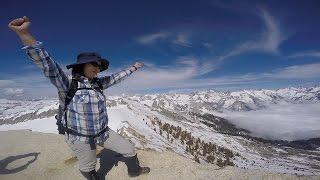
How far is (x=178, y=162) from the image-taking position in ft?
51.9

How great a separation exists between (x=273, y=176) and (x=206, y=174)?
257cm

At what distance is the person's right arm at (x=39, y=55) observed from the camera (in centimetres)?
778

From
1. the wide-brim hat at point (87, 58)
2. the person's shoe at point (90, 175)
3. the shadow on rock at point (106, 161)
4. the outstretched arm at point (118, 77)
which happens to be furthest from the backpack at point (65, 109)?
the shadow on rock at point (106, 161)

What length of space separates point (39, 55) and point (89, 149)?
364cm

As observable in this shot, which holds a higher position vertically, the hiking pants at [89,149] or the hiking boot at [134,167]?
the hiking pants at [89,149]

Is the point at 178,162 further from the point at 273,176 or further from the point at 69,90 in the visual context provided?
the point at 69,90

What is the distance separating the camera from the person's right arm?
7780mm

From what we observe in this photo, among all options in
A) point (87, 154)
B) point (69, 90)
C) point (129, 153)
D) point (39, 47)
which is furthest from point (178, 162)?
point (39, 47)

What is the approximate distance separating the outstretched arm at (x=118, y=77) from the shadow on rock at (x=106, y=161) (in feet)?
14.6

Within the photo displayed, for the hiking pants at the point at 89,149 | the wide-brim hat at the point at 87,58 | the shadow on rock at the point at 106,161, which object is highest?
the wide-brim hat at the point at 87,58

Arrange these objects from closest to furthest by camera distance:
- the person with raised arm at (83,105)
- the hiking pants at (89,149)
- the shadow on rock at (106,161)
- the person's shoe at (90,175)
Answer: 1. the person with raised arm at (83,105)
2. the hiking pants at (89,149)
3. the person's shoe at (90,175)
4. the shadow on rock at (106,161)

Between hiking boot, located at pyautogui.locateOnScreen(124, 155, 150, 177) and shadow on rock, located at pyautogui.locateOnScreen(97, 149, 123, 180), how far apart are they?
155cm

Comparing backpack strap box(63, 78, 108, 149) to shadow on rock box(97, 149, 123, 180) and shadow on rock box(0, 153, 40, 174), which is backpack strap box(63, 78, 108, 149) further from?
shadow on rock box(0, 153, 40, 174)

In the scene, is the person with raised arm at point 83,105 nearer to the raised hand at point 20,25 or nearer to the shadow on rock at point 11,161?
the raised hand at point 20,25
